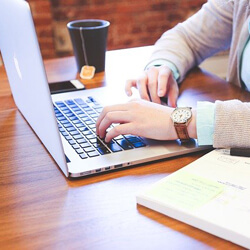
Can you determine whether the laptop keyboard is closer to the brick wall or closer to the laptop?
the laptop

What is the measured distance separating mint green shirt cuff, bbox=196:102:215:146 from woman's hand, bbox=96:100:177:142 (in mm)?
50

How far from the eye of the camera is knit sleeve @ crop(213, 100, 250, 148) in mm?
844

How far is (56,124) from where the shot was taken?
0.76 metres

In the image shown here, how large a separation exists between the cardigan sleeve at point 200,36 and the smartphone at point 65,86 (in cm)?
23

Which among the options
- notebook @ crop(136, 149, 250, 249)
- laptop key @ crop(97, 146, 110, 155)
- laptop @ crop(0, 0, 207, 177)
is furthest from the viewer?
laptop key @ crop(97, 146, 110, 155)

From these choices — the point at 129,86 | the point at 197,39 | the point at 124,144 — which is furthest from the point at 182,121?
the point at 197,39

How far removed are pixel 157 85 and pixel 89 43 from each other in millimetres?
322

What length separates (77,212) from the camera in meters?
0.71

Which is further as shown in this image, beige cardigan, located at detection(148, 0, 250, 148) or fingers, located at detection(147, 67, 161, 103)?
beige cardigan, located at detection(148, 0, 250, 148)

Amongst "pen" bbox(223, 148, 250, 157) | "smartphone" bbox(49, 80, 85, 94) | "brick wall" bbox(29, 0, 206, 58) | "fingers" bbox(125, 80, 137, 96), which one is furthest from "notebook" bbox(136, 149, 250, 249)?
"brick wall" bbox(29, 0, 206, 58)

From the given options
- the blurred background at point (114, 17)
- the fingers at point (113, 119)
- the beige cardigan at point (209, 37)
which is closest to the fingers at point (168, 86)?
the beige cardigan at point (209, 37)

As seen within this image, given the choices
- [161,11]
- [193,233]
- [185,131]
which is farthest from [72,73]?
[161,11]

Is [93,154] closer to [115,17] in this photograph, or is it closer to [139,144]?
[139,144]

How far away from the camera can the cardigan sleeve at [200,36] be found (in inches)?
53.5
